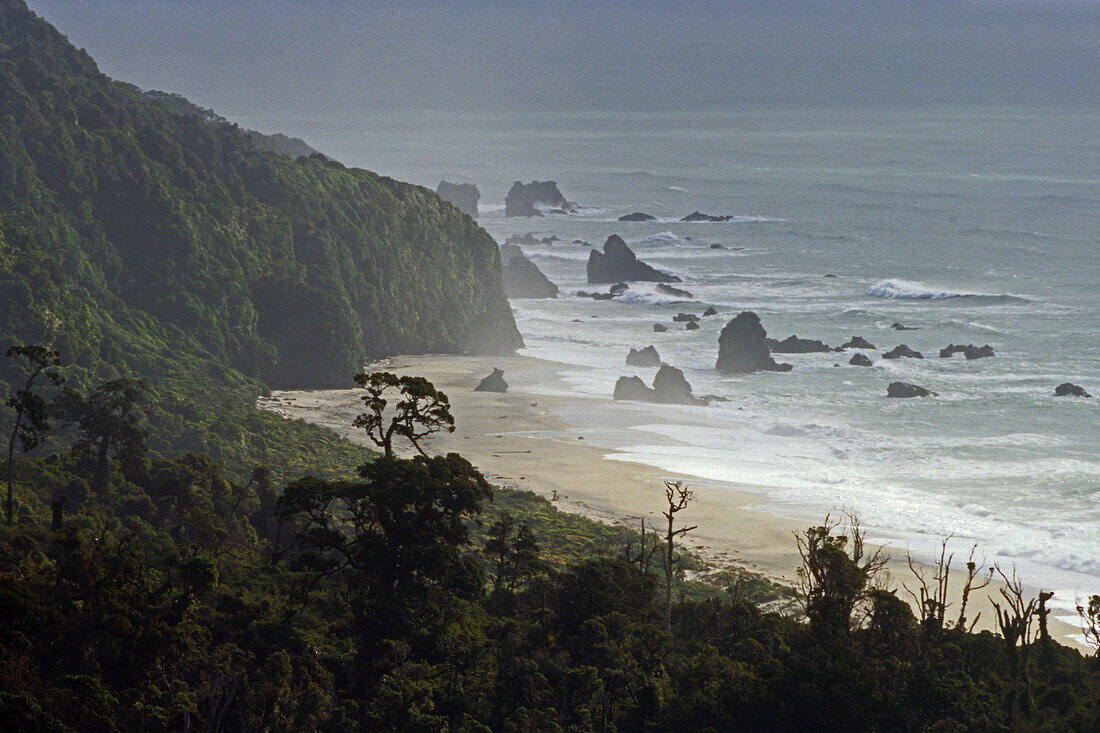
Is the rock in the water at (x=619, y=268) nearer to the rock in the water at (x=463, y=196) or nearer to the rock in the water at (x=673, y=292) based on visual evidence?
the rock in the water at (x=673, y=292)

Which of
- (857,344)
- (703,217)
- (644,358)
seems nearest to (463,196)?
(703,217)

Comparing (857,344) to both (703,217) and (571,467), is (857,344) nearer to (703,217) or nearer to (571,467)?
(571,467)

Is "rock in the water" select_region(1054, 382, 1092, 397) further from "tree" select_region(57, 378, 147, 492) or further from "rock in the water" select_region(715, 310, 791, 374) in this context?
"tree" select_region(57, 378, 147, 492)

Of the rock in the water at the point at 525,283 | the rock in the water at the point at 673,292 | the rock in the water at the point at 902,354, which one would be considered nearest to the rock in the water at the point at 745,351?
the rock in the water at the point at 902,354

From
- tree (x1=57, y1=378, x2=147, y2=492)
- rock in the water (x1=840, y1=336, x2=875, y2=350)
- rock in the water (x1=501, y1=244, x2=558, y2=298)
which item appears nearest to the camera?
tree (x1=57, y1=378, x2=147, y2=492)

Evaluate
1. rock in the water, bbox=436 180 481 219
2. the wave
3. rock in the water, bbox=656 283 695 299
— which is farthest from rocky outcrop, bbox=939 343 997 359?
rock in the water, bbox=436 180 481 219
